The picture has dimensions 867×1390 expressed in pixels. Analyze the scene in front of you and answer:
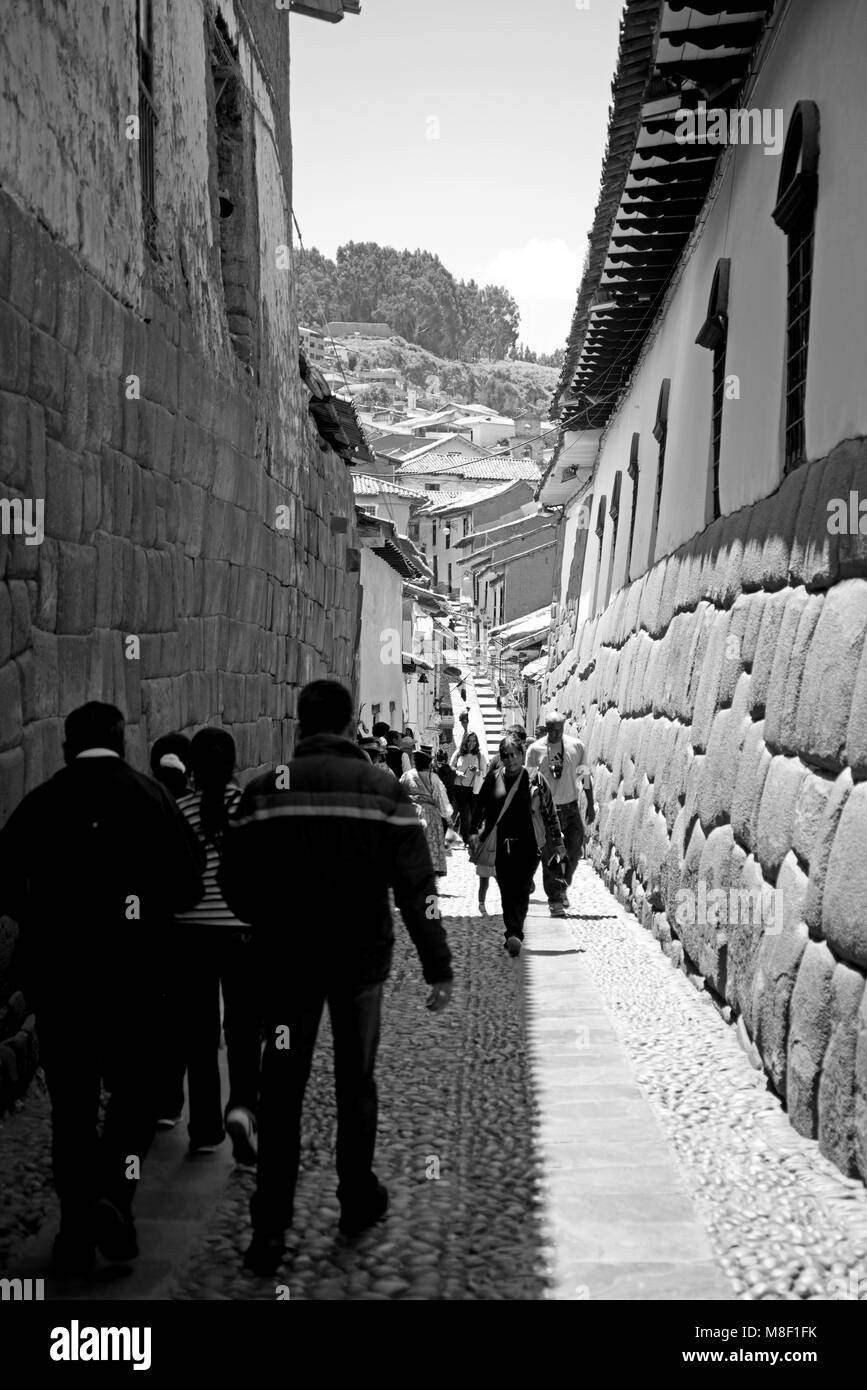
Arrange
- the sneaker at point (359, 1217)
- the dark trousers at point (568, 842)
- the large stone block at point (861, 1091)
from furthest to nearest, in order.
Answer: the dark trousers at point (568, 842) < the large stone block at point (861, 1091) < the sneaker at point (359, 1217)

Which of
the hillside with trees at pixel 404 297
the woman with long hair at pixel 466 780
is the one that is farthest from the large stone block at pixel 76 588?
the hillside with trees at pixel 404 297

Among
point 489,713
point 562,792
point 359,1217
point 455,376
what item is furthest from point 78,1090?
point 455,376

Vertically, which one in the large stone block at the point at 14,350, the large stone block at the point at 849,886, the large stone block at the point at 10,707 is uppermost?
the large stone block at the point at 14,350

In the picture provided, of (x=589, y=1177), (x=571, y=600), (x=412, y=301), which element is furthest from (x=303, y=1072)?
(x=412, y=301)

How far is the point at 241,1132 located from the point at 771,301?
5204mm

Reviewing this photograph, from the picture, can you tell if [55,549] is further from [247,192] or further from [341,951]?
[247,192]

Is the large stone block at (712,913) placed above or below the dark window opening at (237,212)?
below

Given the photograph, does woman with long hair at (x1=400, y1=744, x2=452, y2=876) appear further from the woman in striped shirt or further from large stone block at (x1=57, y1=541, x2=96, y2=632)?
the woman in striped shirt

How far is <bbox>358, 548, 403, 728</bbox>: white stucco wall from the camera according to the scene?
25719 millimetres

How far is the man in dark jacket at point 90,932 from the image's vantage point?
13.7ft

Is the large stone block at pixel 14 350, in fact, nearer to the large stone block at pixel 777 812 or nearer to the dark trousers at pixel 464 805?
the large stone block at pixel 777 812

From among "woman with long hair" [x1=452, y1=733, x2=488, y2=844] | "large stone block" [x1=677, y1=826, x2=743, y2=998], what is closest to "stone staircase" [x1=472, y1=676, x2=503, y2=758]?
"woman with long hair" [x1=452, y1=733, x2=488, y2=844]

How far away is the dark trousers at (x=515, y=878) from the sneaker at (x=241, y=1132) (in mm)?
4626

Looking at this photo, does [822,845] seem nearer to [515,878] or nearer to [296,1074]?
[296,1074]
